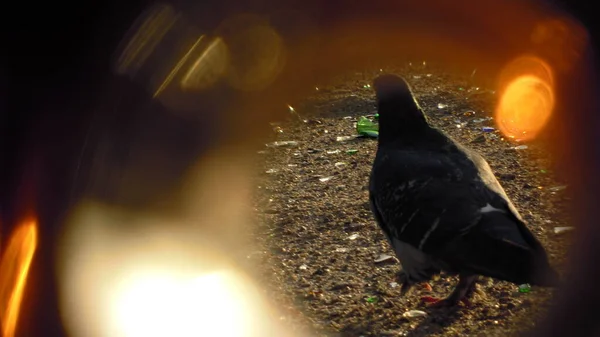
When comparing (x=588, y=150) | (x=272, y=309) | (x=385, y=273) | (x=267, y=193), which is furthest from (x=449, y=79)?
(x=588, y=150)

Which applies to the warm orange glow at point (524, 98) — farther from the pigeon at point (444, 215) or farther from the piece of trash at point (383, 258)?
the piece of trash at point (383, 258)

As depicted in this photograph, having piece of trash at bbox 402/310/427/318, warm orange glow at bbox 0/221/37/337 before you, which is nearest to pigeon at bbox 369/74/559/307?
piece of trash at bbox 402/310/427/318

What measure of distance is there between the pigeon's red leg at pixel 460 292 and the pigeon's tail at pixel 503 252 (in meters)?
0.44

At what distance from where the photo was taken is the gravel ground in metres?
4.46

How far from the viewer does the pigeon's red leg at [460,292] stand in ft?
15.2

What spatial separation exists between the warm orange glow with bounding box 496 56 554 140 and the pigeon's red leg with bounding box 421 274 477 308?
1223mm

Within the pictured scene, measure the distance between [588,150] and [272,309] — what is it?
2348 millimetres

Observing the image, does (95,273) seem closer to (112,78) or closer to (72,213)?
(72,213)

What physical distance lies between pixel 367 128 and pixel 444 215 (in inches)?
165

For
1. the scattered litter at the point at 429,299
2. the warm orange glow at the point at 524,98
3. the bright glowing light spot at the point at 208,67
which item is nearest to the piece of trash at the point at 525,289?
the scattered litter at the point at 429,299

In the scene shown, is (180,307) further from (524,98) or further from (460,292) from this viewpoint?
(524,98)

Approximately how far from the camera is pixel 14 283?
224 centimetres

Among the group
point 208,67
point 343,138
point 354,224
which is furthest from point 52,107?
point 343,138

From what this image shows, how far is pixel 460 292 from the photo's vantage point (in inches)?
183
